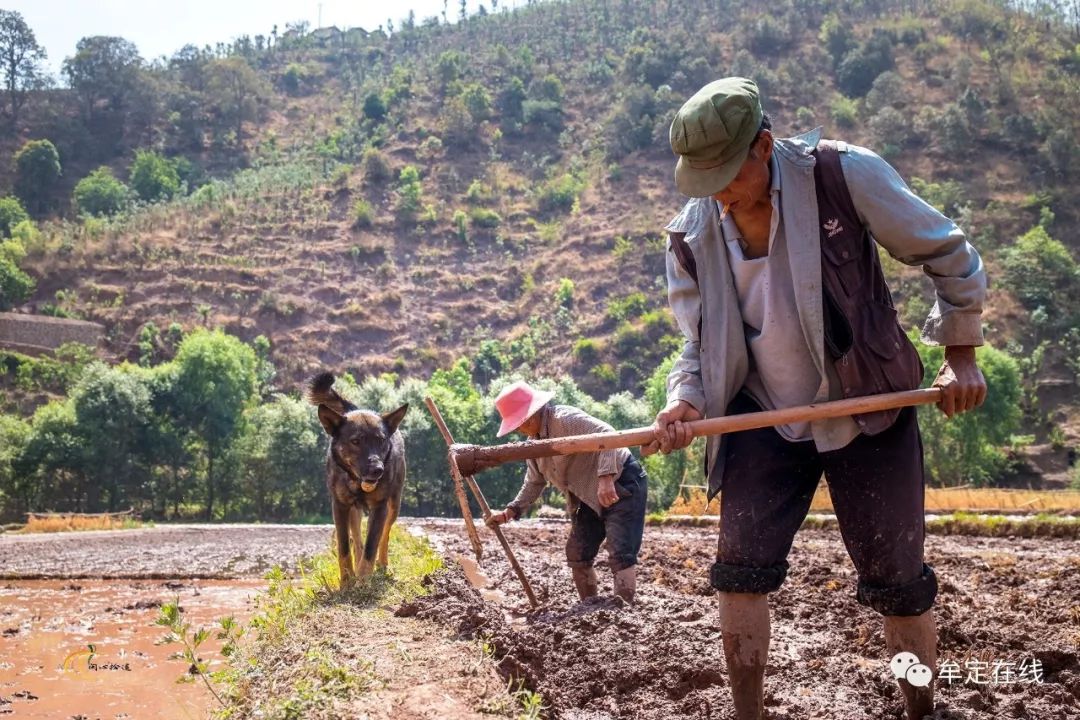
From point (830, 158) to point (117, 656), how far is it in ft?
22.0

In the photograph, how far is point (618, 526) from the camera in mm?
7238

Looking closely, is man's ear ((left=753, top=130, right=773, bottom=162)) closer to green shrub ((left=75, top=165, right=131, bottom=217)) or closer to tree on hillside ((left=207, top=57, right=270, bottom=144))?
green shrub ((left=75, top=165, right=131, bottom=217))

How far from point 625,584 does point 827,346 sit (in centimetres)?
369

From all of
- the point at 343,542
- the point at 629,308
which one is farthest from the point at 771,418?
the point at 629,308

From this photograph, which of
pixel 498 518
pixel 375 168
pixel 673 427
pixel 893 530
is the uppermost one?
pixel 375 168

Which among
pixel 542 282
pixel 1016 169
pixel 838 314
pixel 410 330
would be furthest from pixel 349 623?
pixel 1016 169

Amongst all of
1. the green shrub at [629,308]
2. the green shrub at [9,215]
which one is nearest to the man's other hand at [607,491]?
the green shrub at [629,308]

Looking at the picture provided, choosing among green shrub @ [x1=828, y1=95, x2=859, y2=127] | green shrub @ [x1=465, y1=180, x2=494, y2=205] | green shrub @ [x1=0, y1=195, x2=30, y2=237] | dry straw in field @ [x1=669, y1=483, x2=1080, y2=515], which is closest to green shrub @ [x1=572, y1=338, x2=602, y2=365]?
green shrub @ [x1=465, y1=180, x2=494, y2=205]

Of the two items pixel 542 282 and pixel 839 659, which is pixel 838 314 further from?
pixel 542 282

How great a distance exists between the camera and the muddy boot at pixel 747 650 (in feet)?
12.6

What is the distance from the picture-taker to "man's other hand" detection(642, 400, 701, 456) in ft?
13.1

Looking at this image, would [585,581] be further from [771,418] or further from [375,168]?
[375,168]

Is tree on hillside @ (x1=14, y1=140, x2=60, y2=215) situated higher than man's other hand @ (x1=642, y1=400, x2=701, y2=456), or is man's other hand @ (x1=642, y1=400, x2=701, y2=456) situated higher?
tree on hillside @ (x1=14, y1=140, x2=60, y2=215)

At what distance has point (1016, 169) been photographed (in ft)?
294
